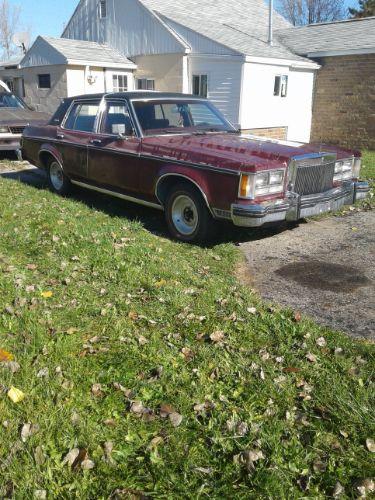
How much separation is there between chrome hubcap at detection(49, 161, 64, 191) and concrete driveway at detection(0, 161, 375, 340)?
2.68 ft

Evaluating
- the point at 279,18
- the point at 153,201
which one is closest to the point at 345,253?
the point at 153,201

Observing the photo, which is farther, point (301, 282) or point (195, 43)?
point (195, 43)

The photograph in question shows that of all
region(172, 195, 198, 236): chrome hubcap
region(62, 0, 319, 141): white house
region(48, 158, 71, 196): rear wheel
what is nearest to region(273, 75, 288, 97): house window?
region(62, 0, 319, 141): white house

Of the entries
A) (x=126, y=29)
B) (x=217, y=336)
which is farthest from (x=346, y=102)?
(x=217, y=336)

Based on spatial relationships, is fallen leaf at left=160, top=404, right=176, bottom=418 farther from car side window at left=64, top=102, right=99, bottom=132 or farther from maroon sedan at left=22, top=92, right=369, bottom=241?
car side window at left=64, top=102, right=99, bottom=132

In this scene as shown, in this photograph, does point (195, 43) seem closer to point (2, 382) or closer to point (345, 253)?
point (345, 253)

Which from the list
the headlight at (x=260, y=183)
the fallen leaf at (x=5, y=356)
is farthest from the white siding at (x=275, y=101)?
the fallen leaf at (x=5, y=356)

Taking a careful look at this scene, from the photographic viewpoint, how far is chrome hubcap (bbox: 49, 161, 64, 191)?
837 cm

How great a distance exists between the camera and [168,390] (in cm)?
307

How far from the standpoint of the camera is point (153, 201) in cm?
634

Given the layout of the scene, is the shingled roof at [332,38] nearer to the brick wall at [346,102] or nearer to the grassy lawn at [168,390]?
the brick wall at [346,102]

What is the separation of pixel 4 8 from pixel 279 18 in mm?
43618

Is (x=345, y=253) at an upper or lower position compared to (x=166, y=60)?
lower

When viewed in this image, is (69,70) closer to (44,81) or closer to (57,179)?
(44,81)
